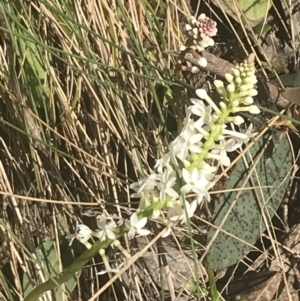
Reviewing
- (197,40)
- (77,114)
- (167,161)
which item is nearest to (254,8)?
(197,40)

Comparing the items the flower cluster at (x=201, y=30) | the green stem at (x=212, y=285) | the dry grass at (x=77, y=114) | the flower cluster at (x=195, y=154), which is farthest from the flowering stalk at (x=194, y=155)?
the green stem at (x=212, y=285)

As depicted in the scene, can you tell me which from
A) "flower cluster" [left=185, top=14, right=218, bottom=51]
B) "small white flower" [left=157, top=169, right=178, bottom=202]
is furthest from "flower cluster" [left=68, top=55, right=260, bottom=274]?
"flower cluster" [left=185, top=14, right=218, bottom=51]

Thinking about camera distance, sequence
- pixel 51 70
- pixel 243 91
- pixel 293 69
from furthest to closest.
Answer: pixel 293 69, pixel 51 70, pixel 243 91

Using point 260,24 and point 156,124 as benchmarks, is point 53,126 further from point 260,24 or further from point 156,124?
point 260,24

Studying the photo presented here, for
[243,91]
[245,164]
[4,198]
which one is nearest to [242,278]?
[245,164]

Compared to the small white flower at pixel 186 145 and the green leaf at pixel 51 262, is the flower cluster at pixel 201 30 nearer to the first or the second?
the small white flower at pixel 186 145

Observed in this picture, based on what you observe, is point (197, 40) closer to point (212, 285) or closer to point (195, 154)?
point (195, 154)
